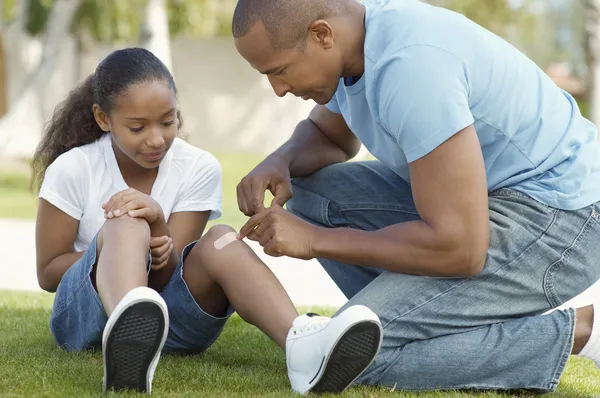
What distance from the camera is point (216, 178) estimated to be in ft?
11.7

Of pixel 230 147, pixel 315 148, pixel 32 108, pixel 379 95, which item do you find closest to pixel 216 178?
pixel 315 148

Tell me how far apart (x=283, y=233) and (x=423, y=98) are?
1.96 feet

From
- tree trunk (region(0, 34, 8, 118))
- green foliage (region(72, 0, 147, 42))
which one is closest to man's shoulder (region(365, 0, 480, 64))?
green foliage (region(72, 0, 147, 42))

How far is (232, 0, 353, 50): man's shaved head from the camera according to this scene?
2842 millimetres

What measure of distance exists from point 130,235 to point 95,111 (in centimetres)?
82

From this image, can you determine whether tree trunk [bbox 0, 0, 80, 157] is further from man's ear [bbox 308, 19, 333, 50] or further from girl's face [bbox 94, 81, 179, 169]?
man's ear [bbox 308, 19, 333, 50]

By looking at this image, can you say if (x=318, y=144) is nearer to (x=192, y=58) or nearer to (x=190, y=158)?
(x=190, y=158)

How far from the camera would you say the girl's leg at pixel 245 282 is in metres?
2.90

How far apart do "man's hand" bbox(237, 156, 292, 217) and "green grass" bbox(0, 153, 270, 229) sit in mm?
5350

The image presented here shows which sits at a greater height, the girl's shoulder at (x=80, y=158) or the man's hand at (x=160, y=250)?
the girl's shoulder at (x=80, y=158)

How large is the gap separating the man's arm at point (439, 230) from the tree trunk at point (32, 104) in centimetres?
1219

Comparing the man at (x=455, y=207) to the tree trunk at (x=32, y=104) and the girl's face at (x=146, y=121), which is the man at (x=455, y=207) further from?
the tree trunk at (x=32, y=104)

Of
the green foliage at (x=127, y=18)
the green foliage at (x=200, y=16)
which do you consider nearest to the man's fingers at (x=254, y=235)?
the green foliage at (x=127, y=18)

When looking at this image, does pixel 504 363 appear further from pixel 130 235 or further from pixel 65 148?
pixel 65 148
